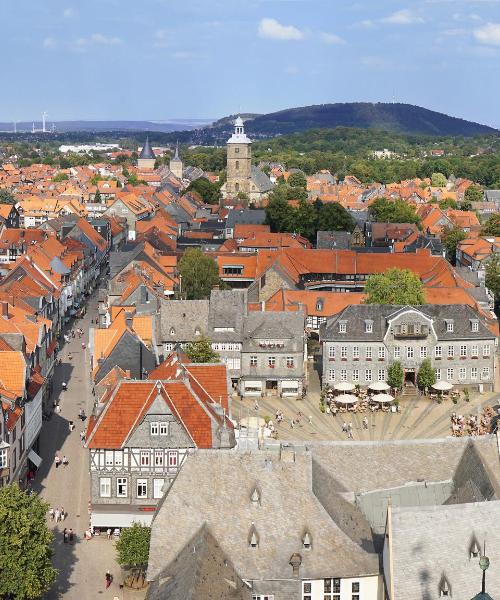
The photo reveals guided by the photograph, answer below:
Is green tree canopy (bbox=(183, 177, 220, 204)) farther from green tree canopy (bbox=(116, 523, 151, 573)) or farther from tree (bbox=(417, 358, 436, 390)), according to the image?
green tree canopy (bbox=(116, 523, 151, 573))

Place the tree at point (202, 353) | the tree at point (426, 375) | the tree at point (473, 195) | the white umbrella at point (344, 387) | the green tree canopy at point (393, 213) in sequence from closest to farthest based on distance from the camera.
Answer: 1. the tree at point (202, 353)
2. the white umbrella at point (344, 387)
3. the tree at point (426, 375)
4. the green tree canopy at point (393, 213)
5. the tree at point (473, 195)

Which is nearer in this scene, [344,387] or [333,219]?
[344,387]

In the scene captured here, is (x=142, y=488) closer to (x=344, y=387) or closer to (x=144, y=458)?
(x=144, y=458)

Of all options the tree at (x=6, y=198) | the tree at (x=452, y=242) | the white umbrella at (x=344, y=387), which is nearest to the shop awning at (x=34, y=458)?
the white umbrella at (x=344, y=387)

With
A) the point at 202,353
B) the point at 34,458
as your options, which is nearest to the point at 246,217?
the point at 202,353

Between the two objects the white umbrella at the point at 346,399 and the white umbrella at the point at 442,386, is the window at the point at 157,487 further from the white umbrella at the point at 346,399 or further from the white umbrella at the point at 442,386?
the white umbrella at the point at 442,386

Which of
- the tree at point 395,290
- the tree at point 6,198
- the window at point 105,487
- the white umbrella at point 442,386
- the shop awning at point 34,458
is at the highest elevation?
the tree at point 395,290
